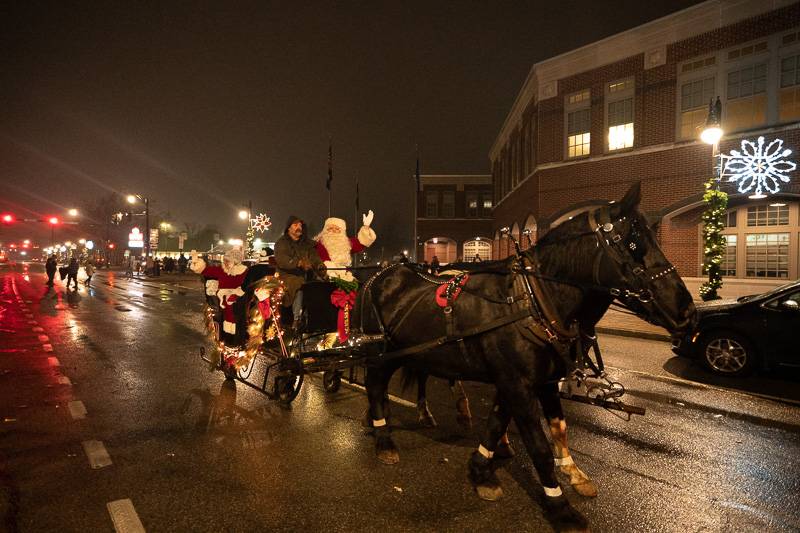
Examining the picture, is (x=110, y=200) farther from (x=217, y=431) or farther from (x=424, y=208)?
(x=217, y=431)

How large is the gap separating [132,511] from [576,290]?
3.60 m

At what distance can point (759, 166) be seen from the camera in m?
15.4

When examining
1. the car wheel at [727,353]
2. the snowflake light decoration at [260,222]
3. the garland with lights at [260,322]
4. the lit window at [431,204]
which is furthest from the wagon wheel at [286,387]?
the lit window at [431,204]

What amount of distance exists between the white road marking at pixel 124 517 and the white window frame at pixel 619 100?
19.1 metres

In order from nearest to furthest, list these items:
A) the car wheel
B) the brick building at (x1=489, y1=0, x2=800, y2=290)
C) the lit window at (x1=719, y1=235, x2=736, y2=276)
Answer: the car wheel, the brick building at (x1=489, y1=0, x2=800, y2=290), the lit window at (x1=719, y1=235, x2=736, y2=276)

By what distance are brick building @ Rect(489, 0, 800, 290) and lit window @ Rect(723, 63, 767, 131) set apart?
0.03 metres

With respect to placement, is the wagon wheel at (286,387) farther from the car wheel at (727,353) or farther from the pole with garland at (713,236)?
the pole with garland at (713,236)

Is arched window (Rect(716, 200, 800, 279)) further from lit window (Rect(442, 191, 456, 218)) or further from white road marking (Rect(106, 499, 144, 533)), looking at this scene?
lit window (Rect(442, 191, 456, 218))

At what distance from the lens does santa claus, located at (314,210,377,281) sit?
6.30 m

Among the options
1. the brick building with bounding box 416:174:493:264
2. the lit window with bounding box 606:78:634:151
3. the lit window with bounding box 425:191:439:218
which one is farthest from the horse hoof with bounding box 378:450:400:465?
the lit window with bounding box 425:191:439:218

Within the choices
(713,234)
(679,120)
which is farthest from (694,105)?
(713,234)

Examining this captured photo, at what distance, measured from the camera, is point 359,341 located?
18.1 feet

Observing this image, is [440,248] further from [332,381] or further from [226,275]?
[332,381]

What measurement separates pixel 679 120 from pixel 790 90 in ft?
10.0
